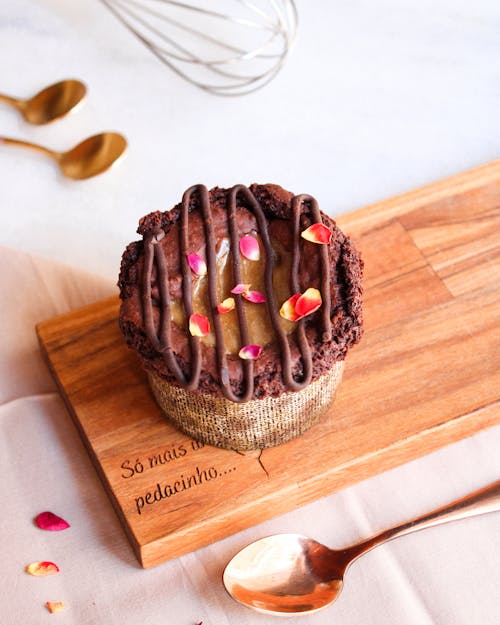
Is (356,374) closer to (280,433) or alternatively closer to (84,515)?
(280,433)

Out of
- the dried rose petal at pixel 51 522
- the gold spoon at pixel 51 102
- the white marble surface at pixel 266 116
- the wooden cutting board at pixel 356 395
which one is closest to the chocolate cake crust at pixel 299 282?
the wooden cutting board at pixel 356 395

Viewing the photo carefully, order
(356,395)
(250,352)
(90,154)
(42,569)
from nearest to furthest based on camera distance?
1. (250,352)
2. (42,569)
3. (356,395)
4. (90,154)

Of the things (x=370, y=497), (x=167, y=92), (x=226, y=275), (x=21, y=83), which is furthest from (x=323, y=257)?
(x=21, y=83)

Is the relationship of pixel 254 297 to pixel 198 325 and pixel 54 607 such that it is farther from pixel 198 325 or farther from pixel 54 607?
pixel 54 607

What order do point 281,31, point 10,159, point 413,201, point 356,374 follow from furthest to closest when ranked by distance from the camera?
1. point 281,31
2. point 10,159
3. point 413,201
4. point 356,374

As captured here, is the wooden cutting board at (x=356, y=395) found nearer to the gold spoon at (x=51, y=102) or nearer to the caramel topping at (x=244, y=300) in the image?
the caramel topping at (x=244, y=300)

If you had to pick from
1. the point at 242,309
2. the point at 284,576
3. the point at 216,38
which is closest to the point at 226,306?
the point at 242,309

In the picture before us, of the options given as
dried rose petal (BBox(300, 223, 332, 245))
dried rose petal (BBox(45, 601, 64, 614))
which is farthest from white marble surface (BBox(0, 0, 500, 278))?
A: dried rose petal (BBox(45, 601, 64, 614))
